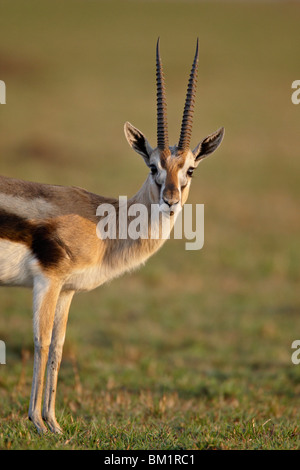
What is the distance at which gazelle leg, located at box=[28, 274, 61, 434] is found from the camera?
6.58 metres

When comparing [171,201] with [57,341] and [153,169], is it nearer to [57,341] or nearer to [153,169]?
[153,169]

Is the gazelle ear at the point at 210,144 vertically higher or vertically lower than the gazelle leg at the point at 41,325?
higher

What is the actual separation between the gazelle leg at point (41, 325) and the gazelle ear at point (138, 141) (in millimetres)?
1905

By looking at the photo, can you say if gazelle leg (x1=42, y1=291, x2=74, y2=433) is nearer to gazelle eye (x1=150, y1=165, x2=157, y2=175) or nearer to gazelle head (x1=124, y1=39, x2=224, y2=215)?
gazelle head (x1=124, y1=39, x2=224, y2=215)

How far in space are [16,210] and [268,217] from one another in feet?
59.3

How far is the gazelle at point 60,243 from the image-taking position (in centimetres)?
662

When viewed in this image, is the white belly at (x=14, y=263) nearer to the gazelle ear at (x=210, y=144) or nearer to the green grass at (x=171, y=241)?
the green grass at (x=171, y=241)

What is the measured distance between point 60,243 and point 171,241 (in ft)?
44.5

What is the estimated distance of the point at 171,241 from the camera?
795 inches

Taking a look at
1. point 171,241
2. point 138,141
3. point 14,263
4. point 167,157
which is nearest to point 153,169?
point 167,157

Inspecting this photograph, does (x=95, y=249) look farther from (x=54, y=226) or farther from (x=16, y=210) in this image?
(x=16, y=210)

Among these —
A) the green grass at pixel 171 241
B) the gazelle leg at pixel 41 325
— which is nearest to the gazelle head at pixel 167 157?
the gazelle leg at pixel 41 325

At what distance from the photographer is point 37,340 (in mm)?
6727
